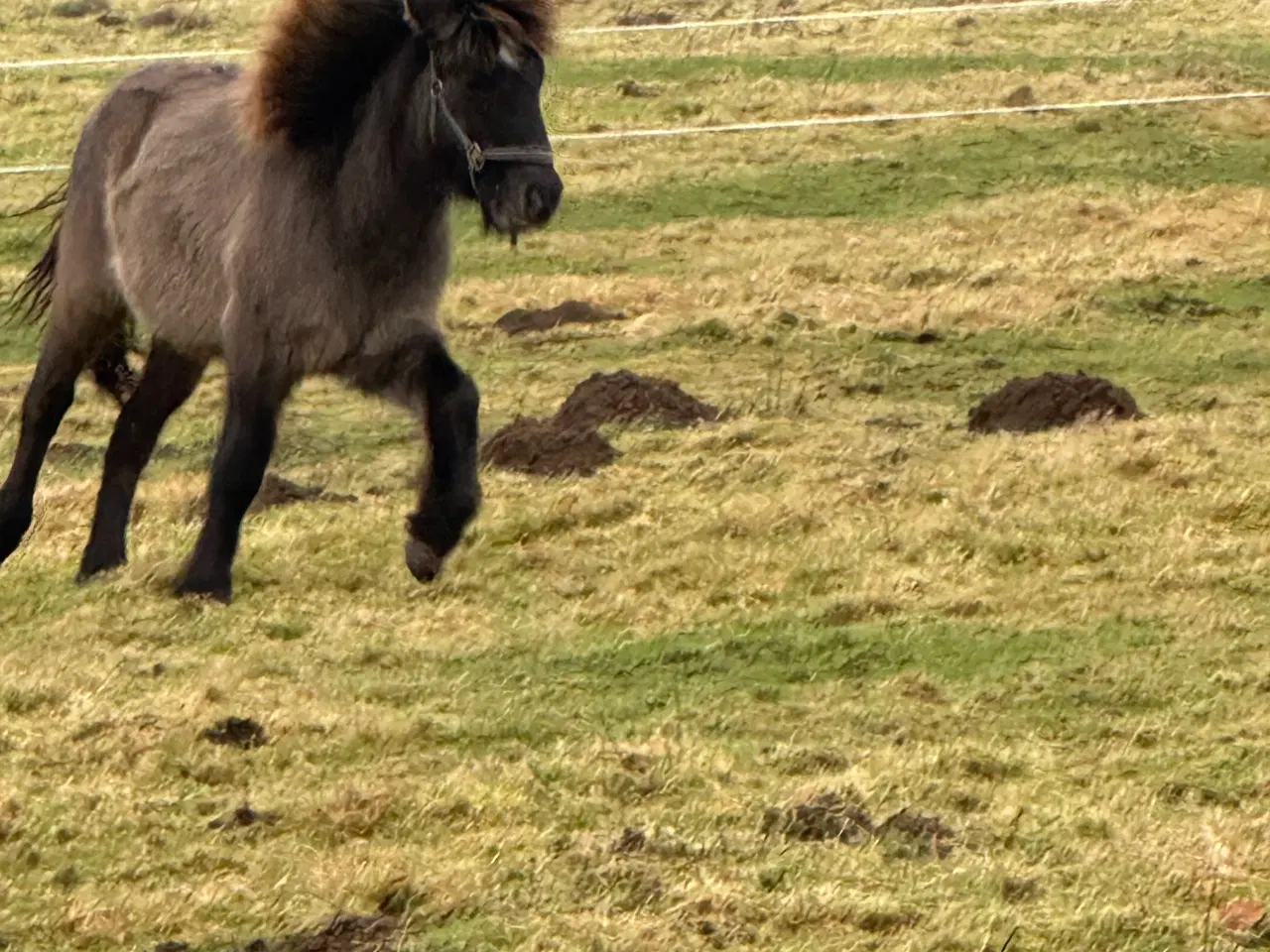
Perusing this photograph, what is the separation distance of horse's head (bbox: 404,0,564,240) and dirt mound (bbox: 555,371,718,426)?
12.1 ft

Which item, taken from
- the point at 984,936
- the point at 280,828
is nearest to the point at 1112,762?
the point at 984,936

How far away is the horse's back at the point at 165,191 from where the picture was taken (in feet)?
28.3

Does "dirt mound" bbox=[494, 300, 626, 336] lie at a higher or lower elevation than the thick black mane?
lower

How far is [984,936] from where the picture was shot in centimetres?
552

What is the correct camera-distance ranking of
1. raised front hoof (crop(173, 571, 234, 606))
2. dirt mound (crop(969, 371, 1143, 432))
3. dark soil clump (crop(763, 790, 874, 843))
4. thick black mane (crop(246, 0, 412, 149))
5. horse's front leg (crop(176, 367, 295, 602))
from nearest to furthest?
1. dark soil clump (crop(763, 790, 874, 843))
2. thick black mane (crop(246, 0, 412, 149))
3. horse's front leg (crop(176, 367, 295, 602))
4. raised front hoof (crop(173, 571, 234, 606))
5. dirt mound (crop(969, 371, 1143, 432))

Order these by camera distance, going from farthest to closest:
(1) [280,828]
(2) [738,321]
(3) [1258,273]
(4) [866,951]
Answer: (3) [1258,273], (2) [738,321], (1) [280,828], (4) [866,951]

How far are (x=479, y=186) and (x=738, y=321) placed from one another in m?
6.28

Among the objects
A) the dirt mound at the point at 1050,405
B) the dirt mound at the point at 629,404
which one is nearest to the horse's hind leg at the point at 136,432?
the dirt mound at the point at 629,404

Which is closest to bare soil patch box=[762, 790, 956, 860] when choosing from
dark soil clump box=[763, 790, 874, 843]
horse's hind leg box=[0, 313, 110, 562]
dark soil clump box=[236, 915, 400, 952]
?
dark soil clump box=[763, 790, 874, 843]

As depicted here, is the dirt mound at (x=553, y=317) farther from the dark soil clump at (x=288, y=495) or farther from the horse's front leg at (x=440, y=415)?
the horse's front leg at (x=440, y=415)

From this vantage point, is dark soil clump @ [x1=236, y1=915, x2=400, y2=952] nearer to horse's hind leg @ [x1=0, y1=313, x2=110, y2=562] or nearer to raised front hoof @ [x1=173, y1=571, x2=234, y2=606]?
raised front hoof @ [x1=173, y1=571, x2=234, y2=606]

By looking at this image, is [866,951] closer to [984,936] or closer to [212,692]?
[984,936]

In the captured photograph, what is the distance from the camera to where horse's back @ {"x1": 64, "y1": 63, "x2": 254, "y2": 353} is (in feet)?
28.3

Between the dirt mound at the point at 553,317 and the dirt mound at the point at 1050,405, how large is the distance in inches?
139
